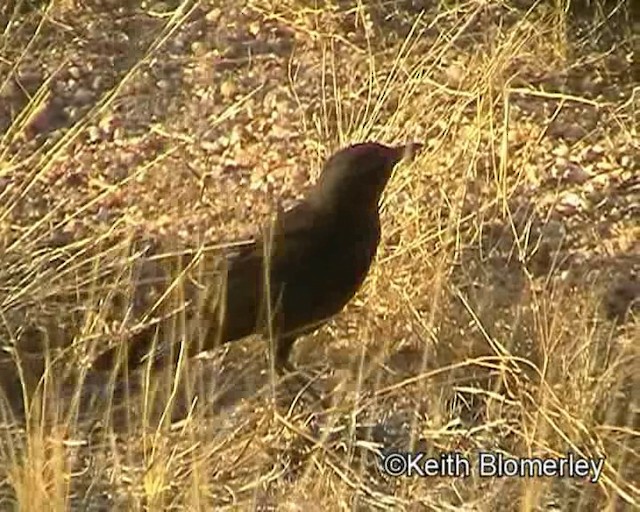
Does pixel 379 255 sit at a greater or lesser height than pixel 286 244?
lesser

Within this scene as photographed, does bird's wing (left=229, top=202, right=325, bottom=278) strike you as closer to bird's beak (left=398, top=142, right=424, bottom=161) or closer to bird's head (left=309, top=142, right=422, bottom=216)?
bird's head (left=309, top=142, right=422, bottom=216)

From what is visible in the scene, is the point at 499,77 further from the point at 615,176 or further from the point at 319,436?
the point at 319,436

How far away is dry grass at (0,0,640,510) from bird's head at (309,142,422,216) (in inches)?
9.8

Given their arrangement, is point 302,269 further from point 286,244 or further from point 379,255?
point 379,255

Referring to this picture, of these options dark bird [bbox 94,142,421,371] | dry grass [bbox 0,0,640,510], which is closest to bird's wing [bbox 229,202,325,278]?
dark bird [bbox 94,142,421,371]

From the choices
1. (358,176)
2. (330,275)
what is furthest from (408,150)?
(330,275)

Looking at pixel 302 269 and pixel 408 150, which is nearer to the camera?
pixel 302 269

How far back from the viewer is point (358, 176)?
9.81 feet

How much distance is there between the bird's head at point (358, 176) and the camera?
9.78 feet

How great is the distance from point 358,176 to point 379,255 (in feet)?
0.95

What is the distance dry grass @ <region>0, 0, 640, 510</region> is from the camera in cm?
278

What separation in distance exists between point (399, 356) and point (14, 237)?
0.80 meters

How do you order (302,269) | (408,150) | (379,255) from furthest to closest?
(379,255), (408,150), (302,269)

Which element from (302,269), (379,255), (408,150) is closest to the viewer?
(302,269)
